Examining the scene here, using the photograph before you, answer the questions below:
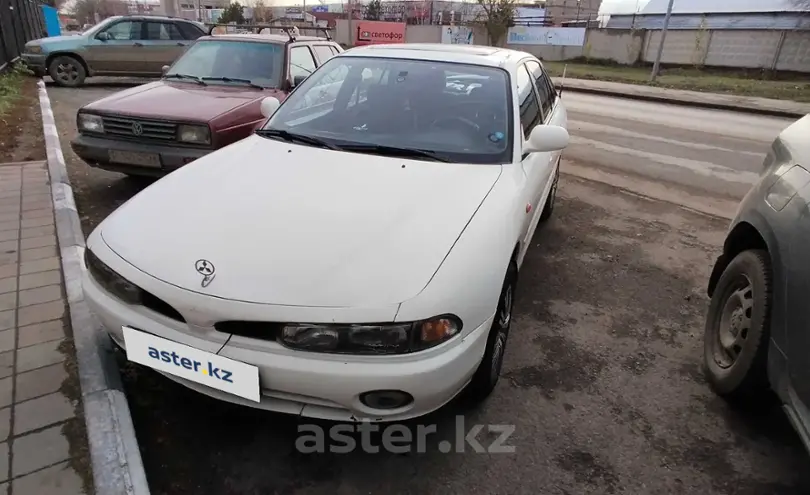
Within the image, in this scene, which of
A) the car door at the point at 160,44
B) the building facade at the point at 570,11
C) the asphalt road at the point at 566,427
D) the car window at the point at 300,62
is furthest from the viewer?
the building facade at the point at 570,11

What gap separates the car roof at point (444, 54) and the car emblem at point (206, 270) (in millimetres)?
2250

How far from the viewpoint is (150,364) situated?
219 cm

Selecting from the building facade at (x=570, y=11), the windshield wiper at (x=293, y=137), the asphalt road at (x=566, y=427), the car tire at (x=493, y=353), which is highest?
the building facade at (x=570, y=11)

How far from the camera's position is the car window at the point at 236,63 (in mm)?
5902

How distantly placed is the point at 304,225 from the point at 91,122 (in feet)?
12.5

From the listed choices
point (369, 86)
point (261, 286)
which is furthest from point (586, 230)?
point (261, 286)

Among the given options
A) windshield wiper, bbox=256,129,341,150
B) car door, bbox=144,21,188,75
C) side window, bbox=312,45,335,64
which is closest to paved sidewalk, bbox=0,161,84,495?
windshield wiper, bbox=256,129,341,150

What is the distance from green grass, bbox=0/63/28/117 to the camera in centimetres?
897

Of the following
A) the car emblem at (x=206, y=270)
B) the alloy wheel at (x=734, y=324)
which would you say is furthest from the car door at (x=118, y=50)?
the alloy wheel at (x=734, y=324)

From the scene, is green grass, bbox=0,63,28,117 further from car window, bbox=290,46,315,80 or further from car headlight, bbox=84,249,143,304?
car headlight, bbox=84,249,143,304

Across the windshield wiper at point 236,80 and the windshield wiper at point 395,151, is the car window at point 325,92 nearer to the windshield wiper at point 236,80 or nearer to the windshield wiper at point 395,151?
the windshield wiper at point 395,151

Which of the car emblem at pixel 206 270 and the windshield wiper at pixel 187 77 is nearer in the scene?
the car emblem at pixel 206 270

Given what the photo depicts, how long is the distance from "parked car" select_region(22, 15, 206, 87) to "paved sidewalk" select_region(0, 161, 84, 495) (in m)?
9.58

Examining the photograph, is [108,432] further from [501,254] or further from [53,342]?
[501,254]
